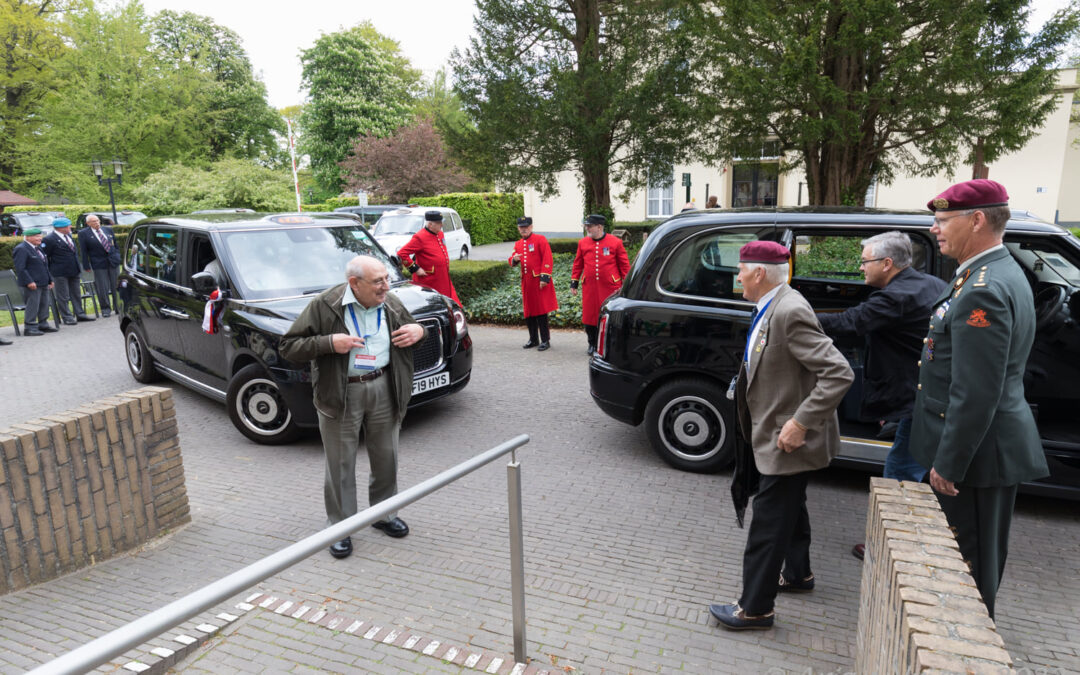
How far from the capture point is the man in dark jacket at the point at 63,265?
12586 millimetres

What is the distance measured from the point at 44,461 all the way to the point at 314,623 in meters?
1.82

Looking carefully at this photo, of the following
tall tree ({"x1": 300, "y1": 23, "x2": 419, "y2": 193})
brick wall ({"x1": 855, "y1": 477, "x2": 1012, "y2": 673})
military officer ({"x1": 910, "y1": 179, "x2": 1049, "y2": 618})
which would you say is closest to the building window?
tall tree ({"x1": 300, "y1": 23, "x2": 419, "y2": 193})

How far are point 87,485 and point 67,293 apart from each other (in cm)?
1154

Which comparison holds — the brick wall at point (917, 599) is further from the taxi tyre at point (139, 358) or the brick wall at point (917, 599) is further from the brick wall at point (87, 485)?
the taxi tyre at point (139, 358)

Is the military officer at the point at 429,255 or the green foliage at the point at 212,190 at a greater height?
the green foliage at the point at 212,190

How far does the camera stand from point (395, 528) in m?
4.37

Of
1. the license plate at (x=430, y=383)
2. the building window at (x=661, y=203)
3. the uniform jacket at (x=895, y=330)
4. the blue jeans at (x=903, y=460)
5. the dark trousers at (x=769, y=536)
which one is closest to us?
the dark trousers at (x=769, y=536)

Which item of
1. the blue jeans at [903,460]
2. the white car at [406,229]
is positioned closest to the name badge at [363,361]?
the blue jeans at [903,460]

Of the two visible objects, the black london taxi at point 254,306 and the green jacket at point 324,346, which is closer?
the green jacket at point 324,346

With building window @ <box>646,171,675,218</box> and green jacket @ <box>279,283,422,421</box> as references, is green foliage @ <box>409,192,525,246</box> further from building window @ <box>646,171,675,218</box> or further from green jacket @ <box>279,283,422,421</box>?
green jacket @ <box>279,283,422,421</box>

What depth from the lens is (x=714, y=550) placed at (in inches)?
161

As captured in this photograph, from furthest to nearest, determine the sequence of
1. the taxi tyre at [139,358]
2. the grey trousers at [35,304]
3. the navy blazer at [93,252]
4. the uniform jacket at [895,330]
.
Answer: the navy blazer at [93,252] → the grey trousers at [35,304] → the taxi tyre at [139,358] → the uniform jacket at [895,330]

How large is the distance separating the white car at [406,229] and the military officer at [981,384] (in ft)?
50.7

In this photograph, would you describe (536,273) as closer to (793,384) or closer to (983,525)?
(793,384)
